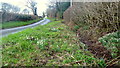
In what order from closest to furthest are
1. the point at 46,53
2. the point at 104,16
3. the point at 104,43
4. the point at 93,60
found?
1. the point at 93,60
2. the point at 46,53
3. the point at 104,43
4. the point at 104,16

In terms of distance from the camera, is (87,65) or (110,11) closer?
(87,65)

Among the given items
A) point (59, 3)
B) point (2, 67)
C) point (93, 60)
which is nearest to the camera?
point (2, 67)

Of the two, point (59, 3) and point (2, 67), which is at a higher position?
point (59, 3)

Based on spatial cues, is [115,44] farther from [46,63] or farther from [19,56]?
[19,56]

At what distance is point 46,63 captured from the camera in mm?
2604

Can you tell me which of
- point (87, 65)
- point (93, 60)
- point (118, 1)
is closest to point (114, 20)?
point (118, 1)

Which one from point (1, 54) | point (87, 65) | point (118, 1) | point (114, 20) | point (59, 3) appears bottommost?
point (87, 65)

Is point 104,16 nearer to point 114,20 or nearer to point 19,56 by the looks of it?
point 114,20

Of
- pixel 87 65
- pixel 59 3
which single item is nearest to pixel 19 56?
pixel 87 65

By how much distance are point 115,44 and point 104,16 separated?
1717 mm

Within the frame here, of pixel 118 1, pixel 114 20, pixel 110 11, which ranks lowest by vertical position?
pixel 114 20

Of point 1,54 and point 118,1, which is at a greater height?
point 118,1

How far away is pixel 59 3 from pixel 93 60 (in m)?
27.8

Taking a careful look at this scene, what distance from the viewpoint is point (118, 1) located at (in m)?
3.51
